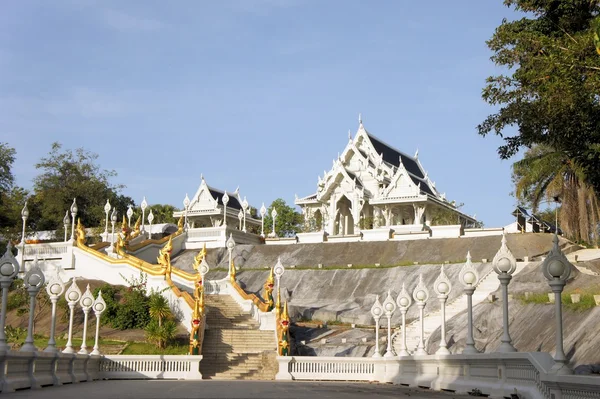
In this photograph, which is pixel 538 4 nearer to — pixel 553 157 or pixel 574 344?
pixel 574 344

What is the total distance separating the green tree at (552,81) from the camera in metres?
18.5

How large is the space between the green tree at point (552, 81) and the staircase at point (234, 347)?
13.0 m

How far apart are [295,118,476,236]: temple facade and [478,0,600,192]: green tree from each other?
37.4 meters

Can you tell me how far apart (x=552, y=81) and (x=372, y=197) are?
48760mm

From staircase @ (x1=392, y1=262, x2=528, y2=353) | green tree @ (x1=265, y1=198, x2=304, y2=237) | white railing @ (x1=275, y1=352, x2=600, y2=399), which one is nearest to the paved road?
white railing @ (x1=275, y1=352, x2=600, y2=399)

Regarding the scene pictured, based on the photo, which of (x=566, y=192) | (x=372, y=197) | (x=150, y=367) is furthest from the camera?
(x=372, y=197)

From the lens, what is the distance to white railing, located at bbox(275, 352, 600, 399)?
37.5 feet

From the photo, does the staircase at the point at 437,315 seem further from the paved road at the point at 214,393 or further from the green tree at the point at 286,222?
the green tree at the point at 286,222

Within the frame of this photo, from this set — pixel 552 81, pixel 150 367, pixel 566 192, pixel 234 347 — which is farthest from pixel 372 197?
pixel 552 81

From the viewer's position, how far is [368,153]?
2827 inches

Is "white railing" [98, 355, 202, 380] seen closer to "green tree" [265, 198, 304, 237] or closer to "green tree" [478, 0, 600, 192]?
"green tree" [478, 0, 600, 192]

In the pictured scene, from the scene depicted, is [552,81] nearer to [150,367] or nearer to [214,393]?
[214,393]

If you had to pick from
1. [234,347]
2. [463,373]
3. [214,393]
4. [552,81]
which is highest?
[552,81]

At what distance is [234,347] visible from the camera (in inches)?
1267
